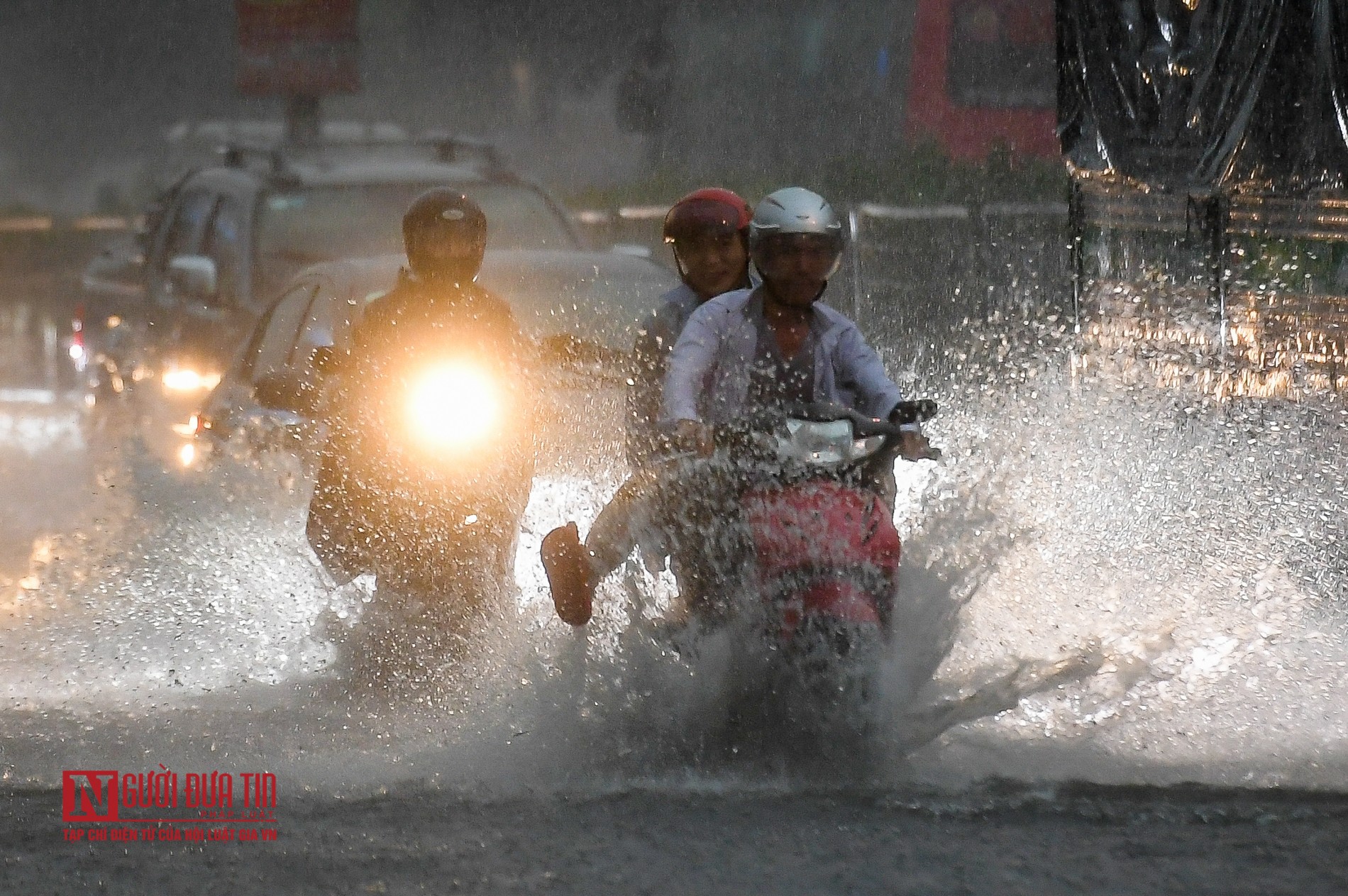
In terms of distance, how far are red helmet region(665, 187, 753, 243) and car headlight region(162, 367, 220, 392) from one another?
538 cm

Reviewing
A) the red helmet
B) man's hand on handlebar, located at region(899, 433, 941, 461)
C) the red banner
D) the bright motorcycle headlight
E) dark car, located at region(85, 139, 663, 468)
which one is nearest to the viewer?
man's hand on handlebar, located at region(899, 433, 941, 461)

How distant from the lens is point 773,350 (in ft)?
18.0

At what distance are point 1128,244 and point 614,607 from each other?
24.7ft

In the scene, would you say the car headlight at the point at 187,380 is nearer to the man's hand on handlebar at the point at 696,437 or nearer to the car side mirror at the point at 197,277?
the car side mirror at the point at 197,277

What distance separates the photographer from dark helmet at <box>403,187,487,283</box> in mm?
6332

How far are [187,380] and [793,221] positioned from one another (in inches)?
270

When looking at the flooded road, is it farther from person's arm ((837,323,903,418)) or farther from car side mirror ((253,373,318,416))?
car side mirror ((253,373,318,416))

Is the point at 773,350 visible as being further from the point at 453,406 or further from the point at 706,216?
the point at 453,406

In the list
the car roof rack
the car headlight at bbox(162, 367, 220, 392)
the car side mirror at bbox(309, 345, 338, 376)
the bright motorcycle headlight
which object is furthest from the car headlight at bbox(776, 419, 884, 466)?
the car headlight at bbox(162, 367, 220, 392)

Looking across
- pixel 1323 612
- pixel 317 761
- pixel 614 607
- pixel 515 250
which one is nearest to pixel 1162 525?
pixel 1323 612

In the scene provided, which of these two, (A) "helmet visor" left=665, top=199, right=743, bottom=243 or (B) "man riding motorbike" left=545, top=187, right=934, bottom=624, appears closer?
(B) "man riding motorbike" left=545, top=187, right=934, bottom=624

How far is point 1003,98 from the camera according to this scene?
1806cm

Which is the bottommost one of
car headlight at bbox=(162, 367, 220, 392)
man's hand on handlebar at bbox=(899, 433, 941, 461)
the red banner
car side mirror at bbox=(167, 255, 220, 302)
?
car headlight at bbox=(162, 367, 220, 392)

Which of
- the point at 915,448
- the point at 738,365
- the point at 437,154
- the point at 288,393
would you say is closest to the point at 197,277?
the point at 437,154
